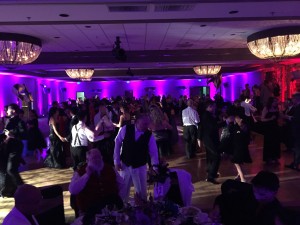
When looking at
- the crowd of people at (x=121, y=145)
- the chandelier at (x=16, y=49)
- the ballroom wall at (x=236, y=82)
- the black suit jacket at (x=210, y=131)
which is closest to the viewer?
the crowd of people at (x=121, y=145)

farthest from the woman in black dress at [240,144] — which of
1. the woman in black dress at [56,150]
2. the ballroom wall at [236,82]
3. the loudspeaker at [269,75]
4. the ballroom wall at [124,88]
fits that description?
the ballroom wall at [124,88]

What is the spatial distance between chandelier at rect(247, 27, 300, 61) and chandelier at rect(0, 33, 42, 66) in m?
4.42

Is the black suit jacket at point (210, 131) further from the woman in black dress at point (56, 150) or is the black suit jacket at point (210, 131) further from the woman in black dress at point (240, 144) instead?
the woman in black dress at point (56, 150)

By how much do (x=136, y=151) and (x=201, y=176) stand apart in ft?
8.15

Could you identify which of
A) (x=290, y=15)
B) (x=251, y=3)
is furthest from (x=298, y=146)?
(x=251, y=3)

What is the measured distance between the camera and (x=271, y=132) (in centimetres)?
688

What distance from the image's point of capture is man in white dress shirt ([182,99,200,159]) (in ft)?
25.0

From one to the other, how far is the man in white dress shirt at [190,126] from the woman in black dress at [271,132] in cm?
157

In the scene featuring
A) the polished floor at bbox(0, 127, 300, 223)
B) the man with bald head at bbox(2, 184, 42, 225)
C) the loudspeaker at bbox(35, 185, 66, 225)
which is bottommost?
the polished floor at bbox(0, 127, 300, 223)

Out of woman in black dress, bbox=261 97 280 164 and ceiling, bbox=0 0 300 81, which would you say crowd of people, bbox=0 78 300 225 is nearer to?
woman in black dress, bbox=261 97 280 164

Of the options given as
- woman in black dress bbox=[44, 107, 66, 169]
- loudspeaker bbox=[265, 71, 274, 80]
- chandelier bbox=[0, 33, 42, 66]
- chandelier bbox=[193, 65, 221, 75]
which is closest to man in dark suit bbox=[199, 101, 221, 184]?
woman in black dress bbox=[44, 107, 66, 169]

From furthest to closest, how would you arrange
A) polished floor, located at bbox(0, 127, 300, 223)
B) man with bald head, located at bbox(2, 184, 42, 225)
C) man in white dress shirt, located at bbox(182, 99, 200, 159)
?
man in white dress shirt, located at bbox(182, 99, 200, 159)
polished floor, located at bbox(0, 127, 300, 223)
man with bald head, located at bbox(2, 184, 42, 225)

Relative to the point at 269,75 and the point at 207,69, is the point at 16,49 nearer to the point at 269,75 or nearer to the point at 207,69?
the point at 207,69

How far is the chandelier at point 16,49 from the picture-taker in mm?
5887
